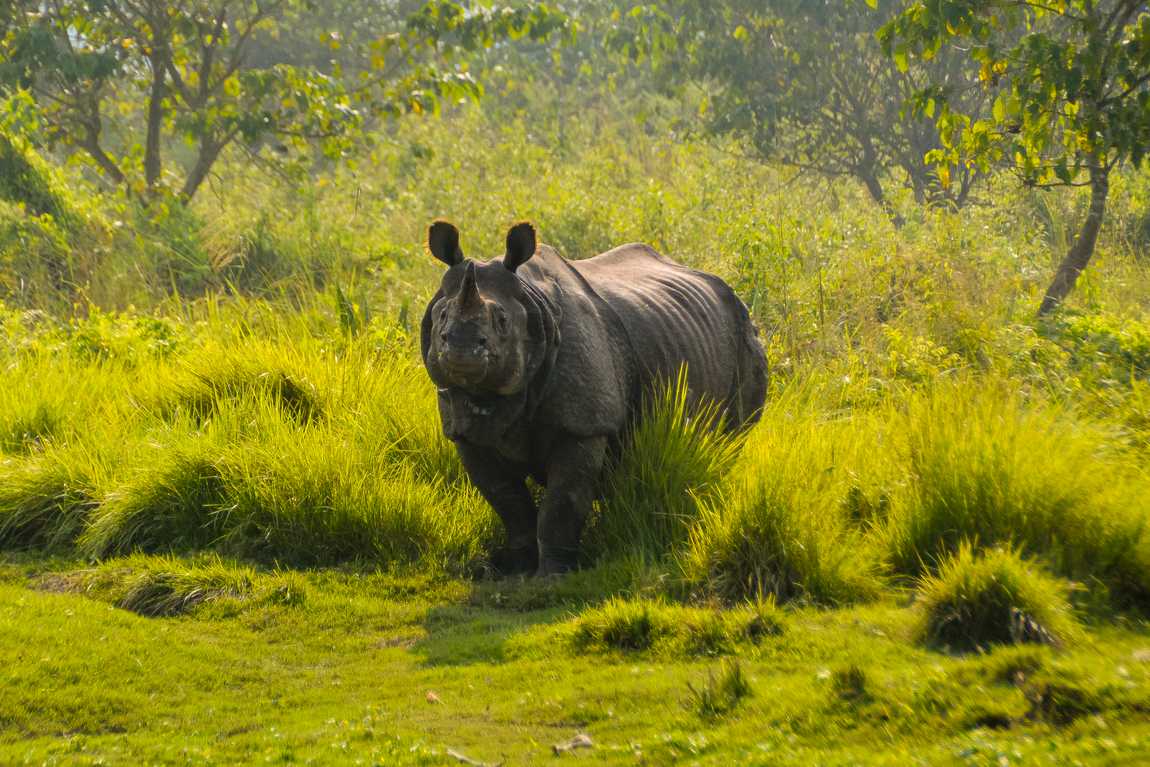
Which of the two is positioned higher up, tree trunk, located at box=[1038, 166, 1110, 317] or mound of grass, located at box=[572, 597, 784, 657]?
tree trunk, located at box=[1038, 166, 1110, 317]

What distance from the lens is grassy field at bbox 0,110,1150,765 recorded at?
4.47 m

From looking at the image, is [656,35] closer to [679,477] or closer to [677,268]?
[677,268]

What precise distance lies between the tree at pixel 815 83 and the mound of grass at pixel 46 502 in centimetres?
1325

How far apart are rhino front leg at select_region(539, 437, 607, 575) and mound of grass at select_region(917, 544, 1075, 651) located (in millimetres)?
1906

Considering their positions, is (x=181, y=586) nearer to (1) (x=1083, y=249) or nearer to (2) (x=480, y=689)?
(2) (x=480, y=689)

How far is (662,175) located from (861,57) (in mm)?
3255

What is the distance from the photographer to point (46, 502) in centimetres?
761

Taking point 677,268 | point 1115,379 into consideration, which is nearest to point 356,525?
point 677,268

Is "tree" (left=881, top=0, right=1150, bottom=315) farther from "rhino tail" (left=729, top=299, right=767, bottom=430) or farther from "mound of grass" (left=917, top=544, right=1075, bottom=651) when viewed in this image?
"mound of grass" (left=917, top=544, right=1075, bottom=651)

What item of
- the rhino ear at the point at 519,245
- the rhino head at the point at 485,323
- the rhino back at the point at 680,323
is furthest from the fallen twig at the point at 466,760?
the rhino back at the point at 680,323

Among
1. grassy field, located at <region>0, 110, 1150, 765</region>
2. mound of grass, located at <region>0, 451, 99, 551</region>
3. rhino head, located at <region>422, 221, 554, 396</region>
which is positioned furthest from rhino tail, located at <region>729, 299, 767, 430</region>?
mound of grass, located at <region>0, 451, 99, 551</region>

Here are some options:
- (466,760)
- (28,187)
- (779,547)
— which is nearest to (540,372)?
(779,547)

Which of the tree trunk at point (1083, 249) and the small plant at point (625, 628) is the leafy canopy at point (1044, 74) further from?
the small plant at point (625, 628)

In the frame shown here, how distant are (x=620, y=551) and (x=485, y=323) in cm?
136
